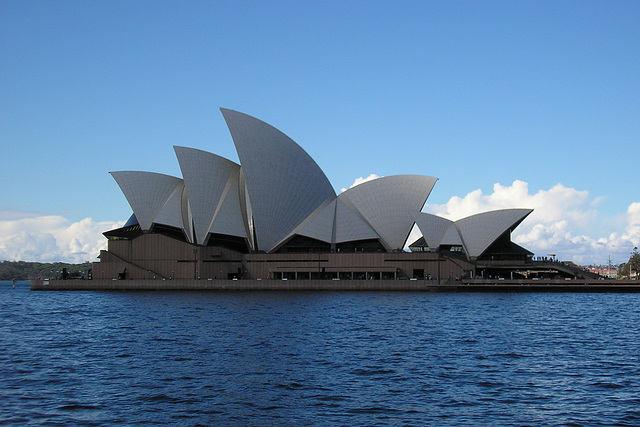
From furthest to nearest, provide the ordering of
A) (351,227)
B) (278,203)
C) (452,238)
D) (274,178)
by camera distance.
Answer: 1. (351,227)
2. (452,238)
3. (278,203)
4. (274,178)

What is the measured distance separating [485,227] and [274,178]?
24.6 meters

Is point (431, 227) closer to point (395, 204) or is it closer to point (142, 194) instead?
point (395, 204)

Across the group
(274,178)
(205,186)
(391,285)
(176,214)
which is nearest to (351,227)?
(391,285)

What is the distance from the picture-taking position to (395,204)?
241 feet

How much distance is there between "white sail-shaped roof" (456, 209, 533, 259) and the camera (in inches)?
2803

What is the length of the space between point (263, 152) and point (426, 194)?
20.0 m

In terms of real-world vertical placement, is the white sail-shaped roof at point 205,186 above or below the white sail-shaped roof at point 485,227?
above

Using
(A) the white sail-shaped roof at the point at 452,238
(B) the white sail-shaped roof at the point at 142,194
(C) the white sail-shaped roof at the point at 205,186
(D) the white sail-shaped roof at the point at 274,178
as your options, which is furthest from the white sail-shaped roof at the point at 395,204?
(B) the white sail-shaped roof at the point at 142,194

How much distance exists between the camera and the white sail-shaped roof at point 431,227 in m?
72.9

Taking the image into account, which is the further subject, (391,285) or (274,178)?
(274,178)

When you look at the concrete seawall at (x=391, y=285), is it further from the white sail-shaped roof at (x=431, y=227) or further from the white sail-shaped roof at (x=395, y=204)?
the white sail-shaped roof at (x=395, y=204)

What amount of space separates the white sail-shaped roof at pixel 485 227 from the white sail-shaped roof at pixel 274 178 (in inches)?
660

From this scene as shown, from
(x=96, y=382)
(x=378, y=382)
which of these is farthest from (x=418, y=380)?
(x=96, y=382)

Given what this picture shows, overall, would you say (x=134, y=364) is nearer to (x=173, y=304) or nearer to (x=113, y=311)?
(x=113, y=311)
